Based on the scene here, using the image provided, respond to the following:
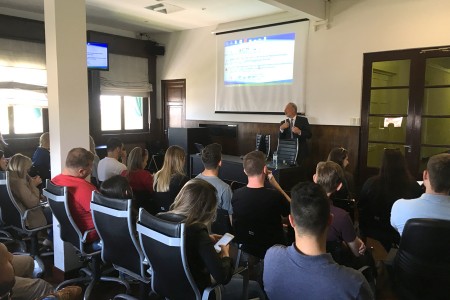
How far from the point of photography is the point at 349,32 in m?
5.70

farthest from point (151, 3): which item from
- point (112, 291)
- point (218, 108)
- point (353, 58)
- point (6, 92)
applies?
point (112, 291)

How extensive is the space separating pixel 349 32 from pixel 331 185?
415 cm

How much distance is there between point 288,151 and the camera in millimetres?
5375

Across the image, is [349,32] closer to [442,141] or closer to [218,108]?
[442,141]

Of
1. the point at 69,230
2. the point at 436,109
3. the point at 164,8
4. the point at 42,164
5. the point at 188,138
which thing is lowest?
the point at 69,230

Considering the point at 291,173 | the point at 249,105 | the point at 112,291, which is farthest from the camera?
the point at 249,105

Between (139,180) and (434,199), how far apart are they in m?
2.43

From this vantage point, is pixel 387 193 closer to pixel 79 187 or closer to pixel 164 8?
pixel 79 187

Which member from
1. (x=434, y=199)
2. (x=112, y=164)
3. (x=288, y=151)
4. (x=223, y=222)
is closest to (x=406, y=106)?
(x=288, y=151)

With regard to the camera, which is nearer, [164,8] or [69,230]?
[69,230]

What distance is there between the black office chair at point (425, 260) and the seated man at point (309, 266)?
0.79m

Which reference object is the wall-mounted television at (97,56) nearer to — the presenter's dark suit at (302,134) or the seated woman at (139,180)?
the presenter's dark suit at (302,134)

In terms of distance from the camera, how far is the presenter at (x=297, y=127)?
5.78 meters

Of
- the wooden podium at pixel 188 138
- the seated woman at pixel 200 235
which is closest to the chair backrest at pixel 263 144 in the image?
the wooden podium at pixel 188 138
